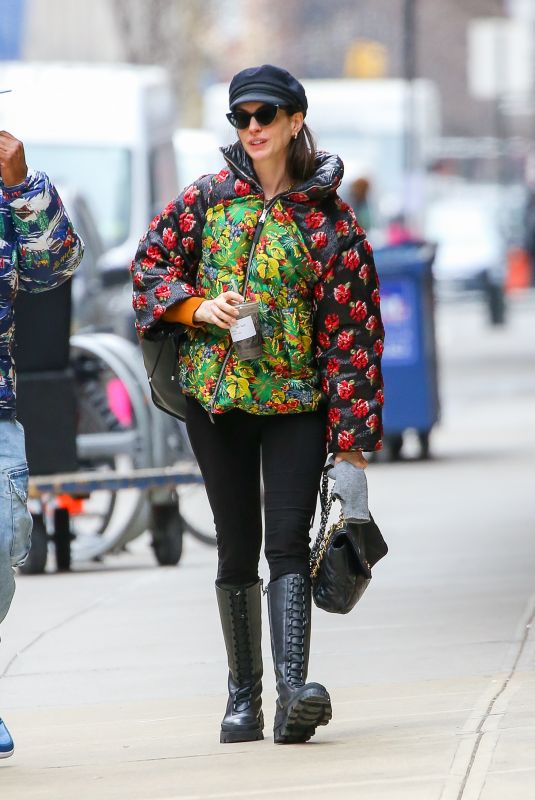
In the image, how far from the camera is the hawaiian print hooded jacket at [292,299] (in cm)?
547

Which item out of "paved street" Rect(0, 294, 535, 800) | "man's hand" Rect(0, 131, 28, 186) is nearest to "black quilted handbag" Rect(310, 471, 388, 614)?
"paved street" Rect(0, 294, 535, 800)

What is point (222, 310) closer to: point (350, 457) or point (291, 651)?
point (350, 457)

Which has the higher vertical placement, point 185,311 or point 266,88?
point 266,88

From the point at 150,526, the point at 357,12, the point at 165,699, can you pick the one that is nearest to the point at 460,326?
the point at 150,526

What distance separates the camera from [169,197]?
691 inches

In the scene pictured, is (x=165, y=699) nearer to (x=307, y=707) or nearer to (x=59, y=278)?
(x=307, y=707)

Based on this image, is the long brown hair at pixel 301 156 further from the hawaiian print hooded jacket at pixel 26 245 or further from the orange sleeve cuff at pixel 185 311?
the hawaiian print hooded jacket at pixel 26 245

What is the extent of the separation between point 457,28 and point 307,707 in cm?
6638

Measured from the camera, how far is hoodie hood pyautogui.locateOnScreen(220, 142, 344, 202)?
5500 millimetres

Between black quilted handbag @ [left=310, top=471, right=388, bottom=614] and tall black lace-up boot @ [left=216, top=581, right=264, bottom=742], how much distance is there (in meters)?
0.20

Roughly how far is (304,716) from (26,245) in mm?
1370

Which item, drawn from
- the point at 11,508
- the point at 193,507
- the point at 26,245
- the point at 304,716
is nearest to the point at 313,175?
the point at 26,245

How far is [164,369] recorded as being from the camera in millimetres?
5750

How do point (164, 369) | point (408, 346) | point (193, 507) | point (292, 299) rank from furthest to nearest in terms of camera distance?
point (408, 346), point (193, 507), point (164, 369), point (292, 299)
